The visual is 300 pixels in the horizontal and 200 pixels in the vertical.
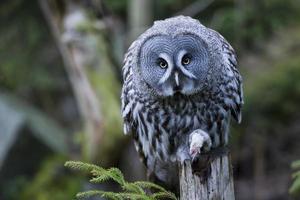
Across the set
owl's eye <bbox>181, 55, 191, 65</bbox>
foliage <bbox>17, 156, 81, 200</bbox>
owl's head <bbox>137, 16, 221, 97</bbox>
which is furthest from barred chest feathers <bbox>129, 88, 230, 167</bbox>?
foliage <bbox>17, 156, 81, 200</bbox>

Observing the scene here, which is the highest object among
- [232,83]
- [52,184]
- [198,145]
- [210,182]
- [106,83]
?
[106,83]

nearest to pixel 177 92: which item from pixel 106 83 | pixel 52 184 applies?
pixel 106 83

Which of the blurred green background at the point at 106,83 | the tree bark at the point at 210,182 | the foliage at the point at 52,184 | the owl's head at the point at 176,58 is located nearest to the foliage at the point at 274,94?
the blurred green background at the point at 106,83

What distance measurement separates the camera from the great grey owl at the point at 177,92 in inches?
147

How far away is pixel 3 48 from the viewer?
8.35 m

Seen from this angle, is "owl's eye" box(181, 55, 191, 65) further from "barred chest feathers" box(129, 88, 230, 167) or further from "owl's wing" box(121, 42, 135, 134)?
"owl's wing" box(121, 42, 135, 134)

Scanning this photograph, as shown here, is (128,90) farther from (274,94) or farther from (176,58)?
(274,94)

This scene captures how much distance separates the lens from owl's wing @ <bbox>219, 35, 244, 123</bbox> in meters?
4.17

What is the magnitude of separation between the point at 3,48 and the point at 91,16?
1755 mm

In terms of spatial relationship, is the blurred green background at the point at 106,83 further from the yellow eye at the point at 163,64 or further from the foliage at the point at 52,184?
the yellow eye at the point at 163,64

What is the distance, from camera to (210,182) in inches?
121

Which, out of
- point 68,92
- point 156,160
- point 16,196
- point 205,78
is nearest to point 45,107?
point 68,92

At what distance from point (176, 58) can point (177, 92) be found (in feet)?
0.95

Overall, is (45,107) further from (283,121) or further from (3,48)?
(283,121)
